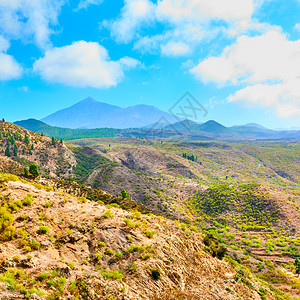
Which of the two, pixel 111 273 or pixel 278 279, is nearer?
pixel 111 273

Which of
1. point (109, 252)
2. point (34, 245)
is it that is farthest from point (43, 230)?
point (109, 252)

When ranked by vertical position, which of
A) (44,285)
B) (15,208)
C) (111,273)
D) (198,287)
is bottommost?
(198,287)

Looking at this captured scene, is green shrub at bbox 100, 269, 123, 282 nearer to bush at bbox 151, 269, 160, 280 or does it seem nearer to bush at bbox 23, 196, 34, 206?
bush at bbox 151, 269, 160, 280

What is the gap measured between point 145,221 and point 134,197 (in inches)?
2190

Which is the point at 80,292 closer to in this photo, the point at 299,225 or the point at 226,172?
the point at 299,225

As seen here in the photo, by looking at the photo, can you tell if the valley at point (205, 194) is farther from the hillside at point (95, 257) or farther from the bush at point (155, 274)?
the bush at point (155, 274)

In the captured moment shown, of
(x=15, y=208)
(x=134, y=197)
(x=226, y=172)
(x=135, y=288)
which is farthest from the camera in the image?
(x=226, y=172)

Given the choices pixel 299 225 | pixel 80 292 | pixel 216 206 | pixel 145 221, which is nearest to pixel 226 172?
pixel 216 206

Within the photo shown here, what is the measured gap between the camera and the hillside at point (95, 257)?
1071 centimetres

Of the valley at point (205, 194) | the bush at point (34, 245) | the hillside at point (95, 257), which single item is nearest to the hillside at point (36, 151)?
the valley at point (205, 194)

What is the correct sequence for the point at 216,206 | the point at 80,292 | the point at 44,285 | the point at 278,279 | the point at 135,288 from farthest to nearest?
the point at 216,206 < the point at 278,279 < the point at 135,288 < the point at 80,292 < the point at 44,285

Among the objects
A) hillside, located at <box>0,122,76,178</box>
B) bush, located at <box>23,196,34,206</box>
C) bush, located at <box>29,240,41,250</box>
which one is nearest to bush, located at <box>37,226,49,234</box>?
bush, located at <box>29,240,41,250</box>

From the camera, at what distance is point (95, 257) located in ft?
46.3

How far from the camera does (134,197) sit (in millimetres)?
75250
